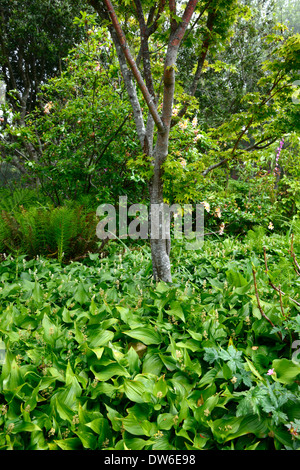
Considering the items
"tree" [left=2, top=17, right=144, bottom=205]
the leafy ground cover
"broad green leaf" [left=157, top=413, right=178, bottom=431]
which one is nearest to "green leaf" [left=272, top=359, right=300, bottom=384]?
the leafy ground cover

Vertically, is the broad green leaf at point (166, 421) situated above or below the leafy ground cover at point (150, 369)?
below

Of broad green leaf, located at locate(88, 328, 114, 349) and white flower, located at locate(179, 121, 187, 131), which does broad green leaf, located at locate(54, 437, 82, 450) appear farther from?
white flower, located at locate(179, 121, 187, 131)

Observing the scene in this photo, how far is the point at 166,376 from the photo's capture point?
1543 mm

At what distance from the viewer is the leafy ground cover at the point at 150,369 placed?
123 centimetres

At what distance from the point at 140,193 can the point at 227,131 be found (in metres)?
1.69

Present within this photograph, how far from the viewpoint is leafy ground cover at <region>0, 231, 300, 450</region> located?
1.23m

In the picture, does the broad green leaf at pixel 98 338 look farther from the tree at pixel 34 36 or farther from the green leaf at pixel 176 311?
the tree at pixel 34 36

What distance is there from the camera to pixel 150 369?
1.54 m

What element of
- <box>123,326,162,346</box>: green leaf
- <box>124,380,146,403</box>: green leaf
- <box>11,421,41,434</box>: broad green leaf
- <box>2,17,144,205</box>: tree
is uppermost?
<box>2,17,144,205</box>: tree

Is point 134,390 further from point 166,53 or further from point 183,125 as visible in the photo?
point 183,125

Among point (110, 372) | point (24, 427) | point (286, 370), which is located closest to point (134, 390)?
point (110, 372)

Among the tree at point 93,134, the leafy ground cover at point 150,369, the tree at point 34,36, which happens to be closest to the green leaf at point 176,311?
the leafy ground cover at point 150,369

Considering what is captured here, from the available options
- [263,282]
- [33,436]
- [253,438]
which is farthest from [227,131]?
[33,436]
